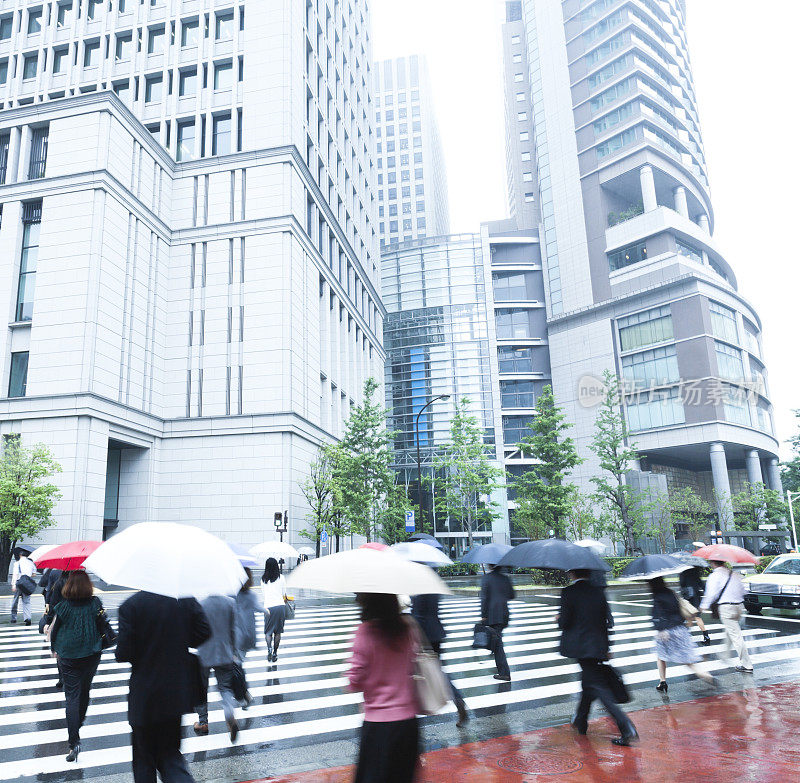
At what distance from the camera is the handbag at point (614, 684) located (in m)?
6.41

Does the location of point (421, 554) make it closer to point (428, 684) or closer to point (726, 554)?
point (428, 684)

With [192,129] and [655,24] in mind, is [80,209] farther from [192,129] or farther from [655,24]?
[655,24]

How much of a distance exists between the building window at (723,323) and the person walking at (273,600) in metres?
49.7

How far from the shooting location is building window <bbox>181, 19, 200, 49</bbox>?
39438mm

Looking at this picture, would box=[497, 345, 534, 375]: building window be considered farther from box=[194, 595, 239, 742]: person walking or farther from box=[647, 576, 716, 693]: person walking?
box=[194, 595, 239, 742]: person walking

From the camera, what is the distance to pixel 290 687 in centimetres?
927

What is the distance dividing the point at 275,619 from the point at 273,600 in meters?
0.46

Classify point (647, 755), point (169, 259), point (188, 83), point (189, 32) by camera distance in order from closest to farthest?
point (647, 755), point (169, 259), point (188, 83), point (189, 32)

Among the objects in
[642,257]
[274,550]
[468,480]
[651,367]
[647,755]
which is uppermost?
[642,257]

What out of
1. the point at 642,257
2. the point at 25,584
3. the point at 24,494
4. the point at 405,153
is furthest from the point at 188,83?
the point at 405,153

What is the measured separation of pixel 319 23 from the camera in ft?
146

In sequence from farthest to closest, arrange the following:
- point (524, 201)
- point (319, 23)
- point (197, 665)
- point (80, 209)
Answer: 1. point (524, 201)
2. point (319, 23)
3. point (80, 209)
4. point (197, 665)

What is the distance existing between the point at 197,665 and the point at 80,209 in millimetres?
31272

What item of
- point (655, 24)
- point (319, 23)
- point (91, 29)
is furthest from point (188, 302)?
point (655, 24)
